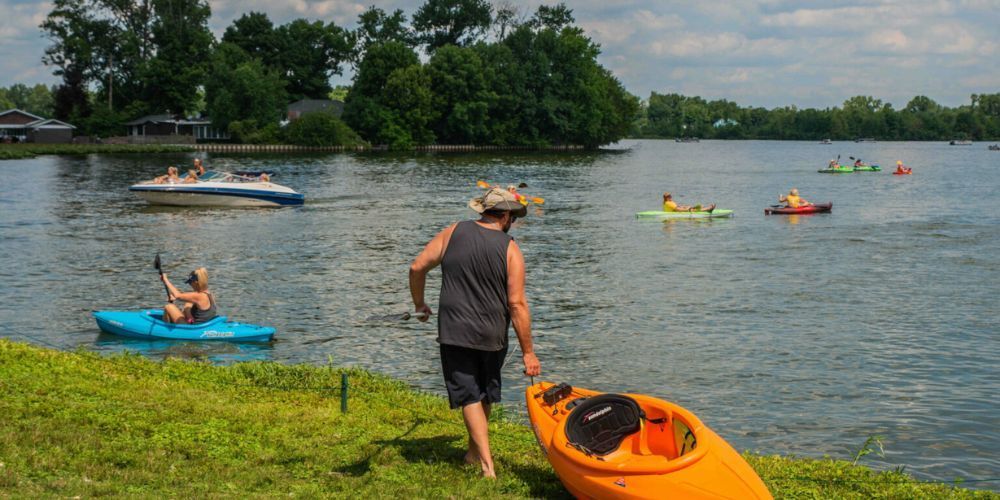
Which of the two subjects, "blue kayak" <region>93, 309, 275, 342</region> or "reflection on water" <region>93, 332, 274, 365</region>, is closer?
"reflection on water" <region>93, 332, 274, 365</region>

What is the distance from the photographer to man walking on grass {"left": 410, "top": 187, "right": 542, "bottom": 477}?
26.7ft

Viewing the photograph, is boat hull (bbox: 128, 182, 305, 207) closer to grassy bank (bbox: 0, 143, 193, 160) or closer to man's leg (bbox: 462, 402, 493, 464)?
man's leg (bbox: 462, 402, 493, 464)

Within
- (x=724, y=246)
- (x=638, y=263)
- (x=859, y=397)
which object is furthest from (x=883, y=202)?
(x=859, y=397)

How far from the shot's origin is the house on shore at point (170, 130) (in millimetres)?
124562

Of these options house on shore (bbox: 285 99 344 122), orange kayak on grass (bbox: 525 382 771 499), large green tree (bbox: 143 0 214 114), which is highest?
large green tree (bbox: 143 0 214 114)

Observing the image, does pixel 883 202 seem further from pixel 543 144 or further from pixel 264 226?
pixel 543 144

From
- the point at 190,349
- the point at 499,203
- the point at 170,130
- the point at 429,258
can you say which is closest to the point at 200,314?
the point at 190,349

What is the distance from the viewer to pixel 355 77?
441ft

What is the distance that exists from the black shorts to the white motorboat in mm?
40354

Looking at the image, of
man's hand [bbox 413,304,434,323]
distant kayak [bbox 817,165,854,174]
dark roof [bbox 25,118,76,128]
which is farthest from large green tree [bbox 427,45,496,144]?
man's hand [bbox 413,304,434,323]

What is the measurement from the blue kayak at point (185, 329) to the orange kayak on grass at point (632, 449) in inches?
371

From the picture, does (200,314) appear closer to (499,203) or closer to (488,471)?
(488,471)

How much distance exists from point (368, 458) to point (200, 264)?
68.6ft

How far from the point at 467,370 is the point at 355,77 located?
426 feet
